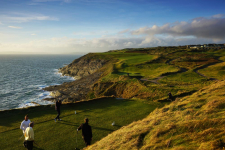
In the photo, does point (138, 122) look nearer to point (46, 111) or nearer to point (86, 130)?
point (86, 130)

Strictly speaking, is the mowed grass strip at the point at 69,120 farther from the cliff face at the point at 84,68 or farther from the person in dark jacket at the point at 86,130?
the cliff face at the point at 84,68

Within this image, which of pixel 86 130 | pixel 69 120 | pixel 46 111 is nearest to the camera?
pixel 86 130

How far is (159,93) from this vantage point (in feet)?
84.3

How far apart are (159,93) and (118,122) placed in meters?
12.6

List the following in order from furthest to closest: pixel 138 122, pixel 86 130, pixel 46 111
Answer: pixel 46 111 → pixel 138 122 → pixel 86 130

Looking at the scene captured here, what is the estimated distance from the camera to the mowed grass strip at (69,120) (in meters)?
12.9

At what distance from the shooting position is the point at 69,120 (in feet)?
55.7

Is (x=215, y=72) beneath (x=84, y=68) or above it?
beneath

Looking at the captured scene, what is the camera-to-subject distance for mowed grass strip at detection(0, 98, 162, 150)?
42.5 feet

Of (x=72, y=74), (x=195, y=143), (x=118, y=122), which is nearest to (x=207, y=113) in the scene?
(x=195, y=143)

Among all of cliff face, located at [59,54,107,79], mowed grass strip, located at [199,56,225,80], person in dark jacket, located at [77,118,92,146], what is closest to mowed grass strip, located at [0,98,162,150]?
person in dark jacket, located at [77,118,92,146]

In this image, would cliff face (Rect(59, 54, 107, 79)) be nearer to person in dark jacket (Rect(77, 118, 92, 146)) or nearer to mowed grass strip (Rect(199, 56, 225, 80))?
mowed grass strip (Rect(199, 56, 225, 80))

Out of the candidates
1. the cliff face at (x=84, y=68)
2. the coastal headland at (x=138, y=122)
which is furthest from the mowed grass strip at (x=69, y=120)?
the cliff face at (x=84, y=68)

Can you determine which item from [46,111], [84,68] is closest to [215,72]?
[46,111]
